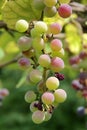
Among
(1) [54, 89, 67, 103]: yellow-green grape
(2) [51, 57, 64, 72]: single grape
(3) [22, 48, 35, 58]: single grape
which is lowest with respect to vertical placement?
(1) [54, 89, 67, 103]: yellow-green grape

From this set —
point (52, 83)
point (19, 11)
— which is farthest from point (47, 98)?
point (19, 11)

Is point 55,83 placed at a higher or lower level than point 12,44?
higher

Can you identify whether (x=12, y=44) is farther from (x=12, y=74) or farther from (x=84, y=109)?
(x=12, y=74)

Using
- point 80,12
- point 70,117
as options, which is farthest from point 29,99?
point 70,117

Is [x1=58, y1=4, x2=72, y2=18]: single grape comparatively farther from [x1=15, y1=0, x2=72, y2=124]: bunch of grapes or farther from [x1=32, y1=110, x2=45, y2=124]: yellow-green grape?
[x1=32, y1=110, x2=45, y2=124]: yellow-green grape

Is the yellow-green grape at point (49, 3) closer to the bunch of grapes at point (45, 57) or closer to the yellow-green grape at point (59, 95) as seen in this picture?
the bunch of grapes at point (45, 57)

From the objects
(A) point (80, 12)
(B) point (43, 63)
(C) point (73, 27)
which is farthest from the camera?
(C) point (73, 27)

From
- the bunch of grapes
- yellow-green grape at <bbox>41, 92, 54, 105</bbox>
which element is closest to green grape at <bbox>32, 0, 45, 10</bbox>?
the bunch of grapes

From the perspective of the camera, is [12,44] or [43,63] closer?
[43,63]
